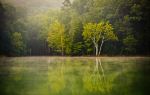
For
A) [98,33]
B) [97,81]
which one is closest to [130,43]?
[98,33]

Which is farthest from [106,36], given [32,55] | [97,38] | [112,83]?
[32,55]

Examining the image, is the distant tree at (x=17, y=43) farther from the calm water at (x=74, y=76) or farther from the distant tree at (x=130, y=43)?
the distant tree at (x=130, y=43)

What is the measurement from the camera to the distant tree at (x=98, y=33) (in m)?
7.00

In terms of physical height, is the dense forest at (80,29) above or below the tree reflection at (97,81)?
above

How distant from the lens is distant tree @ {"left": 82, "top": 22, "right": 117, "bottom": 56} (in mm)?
7004

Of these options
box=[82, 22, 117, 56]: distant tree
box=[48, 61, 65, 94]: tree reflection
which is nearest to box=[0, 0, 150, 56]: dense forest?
box=[82, 22, 117, 56]: distant tree

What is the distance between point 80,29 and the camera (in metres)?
7.05

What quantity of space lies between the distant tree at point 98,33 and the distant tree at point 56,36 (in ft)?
1.19

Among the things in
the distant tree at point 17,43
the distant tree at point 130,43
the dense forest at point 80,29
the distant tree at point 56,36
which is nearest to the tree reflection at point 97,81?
the dense forest at point 80,29

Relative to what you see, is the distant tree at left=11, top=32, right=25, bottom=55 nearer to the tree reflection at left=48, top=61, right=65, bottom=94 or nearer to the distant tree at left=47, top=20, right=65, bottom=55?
the distant tree at left=47, top=20, right=65, bottom=55

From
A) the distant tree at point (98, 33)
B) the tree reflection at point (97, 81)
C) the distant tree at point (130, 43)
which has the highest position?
the distant tree at point (98, 33)

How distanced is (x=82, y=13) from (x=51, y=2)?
1.72 feet

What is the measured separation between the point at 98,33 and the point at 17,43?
1.31 meters

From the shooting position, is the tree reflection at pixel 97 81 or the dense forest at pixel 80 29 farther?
the dense forest at pixel 80 29
